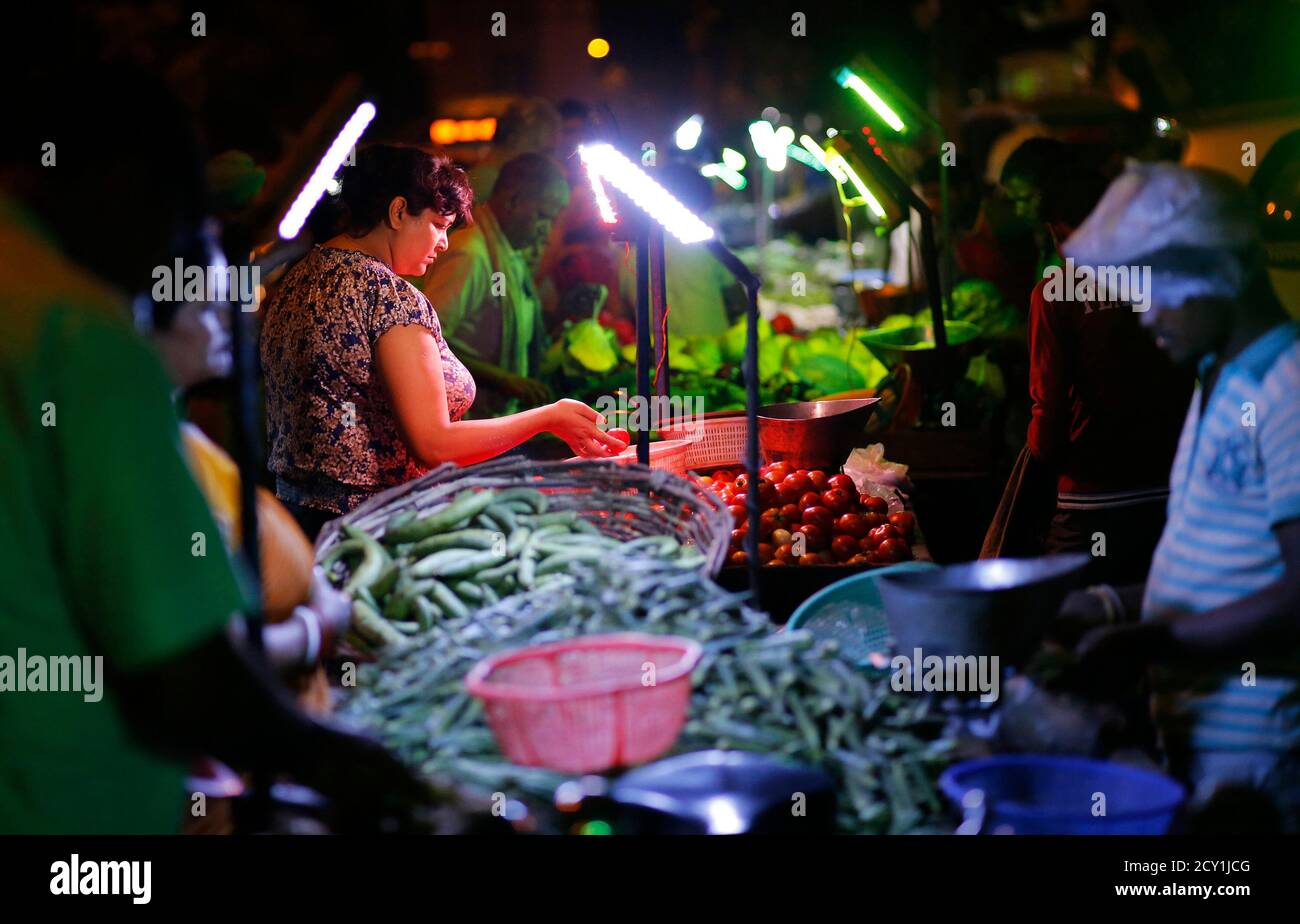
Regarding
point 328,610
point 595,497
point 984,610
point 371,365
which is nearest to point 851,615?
point 984,610

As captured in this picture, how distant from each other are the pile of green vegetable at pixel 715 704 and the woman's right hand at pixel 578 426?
1.55 meters

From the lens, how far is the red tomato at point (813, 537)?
4.68 metres

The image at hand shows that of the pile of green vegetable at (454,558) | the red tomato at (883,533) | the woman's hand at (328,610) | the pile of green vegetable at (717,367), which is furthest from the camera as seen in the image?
the pile of green vegetable at (717,367)

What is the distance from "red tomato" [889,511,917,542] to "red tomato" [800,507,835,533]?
24 centimetres

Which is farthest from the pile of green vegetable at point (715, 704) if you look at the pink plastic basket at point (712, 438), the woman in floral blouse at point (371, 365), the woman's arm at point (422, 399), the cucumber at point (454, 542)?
the pink plastic basket at point (712, 438)

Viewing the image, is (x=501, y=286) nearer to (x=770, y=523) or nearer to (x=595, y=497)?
(x=770, y=523)

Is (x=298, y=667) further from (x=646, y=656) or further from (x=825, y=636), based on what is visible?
(x=825, y=636)

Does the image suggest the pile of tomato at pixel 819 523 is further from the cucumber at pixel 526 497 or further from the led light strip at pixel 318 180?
the led light strip at pixel 318 180

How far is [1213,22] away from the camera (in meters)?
11.7

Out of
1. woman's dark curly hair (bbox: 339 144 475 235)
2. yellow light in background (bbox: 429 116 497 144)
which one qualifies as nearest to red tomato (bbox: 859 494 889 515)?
woman's dark curly hair (bbox: 339 144 475 235)

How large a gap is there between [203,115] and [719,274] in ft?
12.3

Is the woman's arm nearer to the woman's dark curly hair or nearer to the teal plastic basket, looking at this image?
→ the woman's dark curly hair

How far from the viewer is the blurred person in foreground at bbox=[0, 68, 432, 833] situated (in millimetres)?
1913
